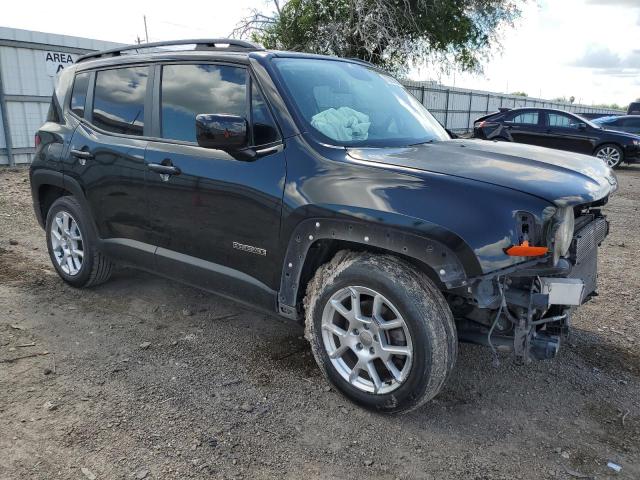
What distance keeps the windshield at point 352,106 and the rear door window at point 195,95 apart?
31 centimetres

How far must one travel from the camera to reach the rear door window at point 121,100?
12.9 ft

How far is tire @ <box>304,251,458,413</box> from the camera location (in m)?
2.69

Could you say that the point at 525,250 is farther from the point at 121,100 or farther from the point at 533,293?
the point at 121,100

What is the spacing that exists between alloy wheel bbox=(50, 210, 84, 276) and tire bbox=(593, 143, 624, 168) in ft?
46.0

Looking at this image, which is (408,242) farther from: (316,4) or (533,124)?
(316,4)

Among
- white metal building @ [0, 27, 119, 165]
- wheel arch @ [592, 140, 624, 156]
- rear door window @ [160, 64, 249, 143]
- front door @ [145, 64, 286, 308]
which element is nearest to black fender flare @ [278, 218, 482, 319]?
front door @ [145, 64, 286, 308]

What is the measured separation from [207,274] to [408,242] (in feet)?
4.96

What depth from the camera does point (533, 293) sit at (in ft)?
8.73

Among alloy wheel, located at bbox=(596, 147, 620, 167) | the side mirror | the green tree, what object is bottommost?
alloy wheel, located at bbox=(596, 147, 620, 167)

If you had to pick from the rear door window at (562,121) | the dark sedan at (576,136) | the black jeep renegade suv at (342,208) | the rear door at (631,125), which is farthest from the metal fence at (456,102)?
the black jeep renegade suv at (342,208)

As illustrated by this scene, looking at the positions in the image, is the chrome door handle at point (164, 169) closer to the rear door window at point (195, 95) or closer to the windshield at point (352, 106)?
the rear door window at point (195, 95)

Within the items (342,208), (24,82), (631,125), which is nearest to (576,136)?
(631,125)

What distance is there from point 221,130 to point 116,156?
141cm

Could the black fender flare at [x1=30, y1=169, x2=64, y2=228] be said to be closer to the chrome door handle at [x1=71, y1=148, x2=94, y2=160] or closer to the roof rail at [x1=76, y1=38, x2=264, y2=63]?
the chrome door handle at [x1=71, y1=148, x2=94, y2=160]
